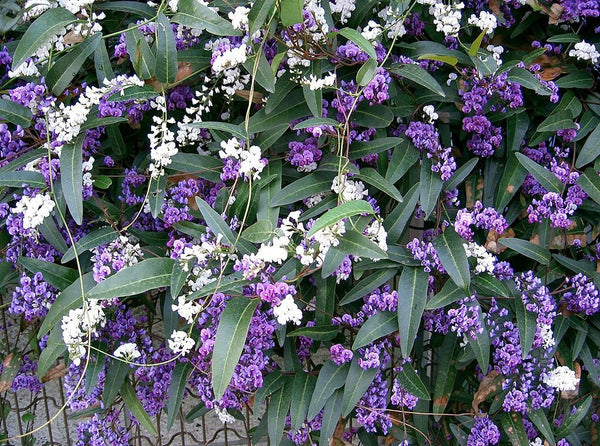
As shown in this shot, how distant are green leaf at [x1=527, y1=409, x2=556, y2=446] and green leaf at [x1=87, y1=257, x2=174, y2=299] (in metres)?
0.82

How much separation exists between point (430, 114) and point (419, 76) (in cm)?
10

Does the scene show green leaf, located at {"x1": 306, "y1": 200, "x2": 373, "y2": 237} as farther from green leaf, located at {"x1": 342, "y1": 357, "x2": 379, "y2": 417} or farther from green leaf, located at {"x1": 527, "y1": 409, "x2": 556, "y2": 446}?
green leaf, located at {"x1": 527, "y1": 409, "x2": 556, "y2": 446}

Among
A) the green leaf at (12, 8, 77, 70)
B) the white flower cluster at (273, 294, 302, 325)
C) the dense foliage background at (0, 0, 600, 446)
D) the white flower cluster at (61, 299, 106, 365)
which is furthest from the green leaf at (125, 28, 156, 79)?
the white flower cluster at (273, 294, 302, 325)

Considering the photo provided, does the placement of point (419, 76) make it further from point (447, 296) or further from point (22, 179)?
point (22, 179)

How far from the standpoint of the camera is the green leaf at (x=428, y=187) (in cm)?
144

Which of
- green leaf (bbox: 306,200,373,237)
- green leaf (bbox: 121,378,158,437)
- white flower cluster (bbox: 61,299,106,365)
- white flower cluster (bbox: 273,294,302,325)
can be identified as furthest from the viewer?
green leaf (bbox: 121,378,158,437)

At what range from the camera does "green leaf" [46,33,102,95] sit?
Answer: 1.45 meters

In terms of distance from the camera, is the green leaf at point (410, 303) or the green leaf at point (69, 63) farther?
the green leaf at point (69, 63)

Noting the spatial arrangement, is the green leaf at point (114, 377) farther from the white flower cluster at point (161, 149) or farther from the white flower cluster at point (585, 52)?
the white flower cluster at point (585, 52)

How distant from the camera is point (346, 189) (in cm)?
138

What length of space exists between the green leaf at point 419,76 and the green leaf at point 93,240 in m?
0.69

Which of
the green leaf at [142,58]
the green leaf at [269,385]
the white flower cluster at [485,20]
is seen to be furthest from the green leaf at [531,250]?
the green leaf at [142,58]

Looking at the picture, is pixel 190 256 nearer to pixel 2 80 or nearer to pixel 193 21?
pixel 193 21

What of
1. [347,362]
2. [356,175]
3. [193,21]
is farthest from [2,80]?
[347,362]
